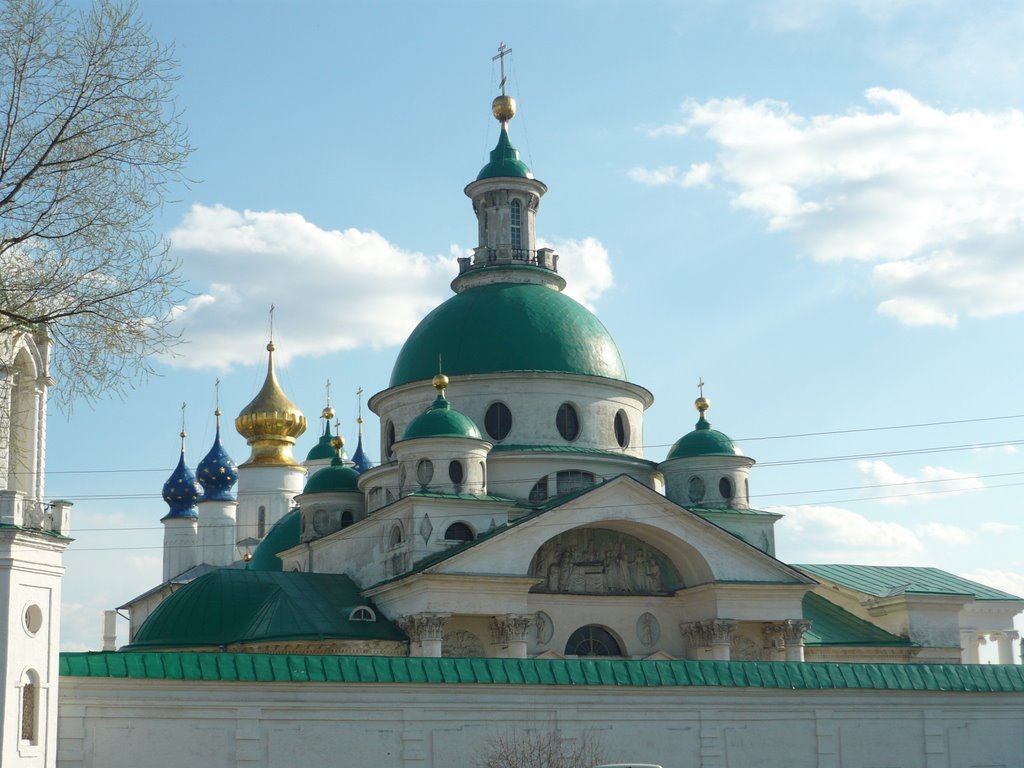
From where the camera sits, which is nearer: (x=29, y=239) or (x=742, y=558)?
(x=29, y=239)

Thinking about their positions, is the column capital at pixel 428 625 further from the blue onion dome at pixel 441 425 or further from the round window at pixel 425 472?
the blue onion dome at pixel 441 425

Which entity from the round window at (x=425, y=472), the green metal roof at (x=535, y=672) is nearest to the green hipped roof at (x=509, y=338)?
the round window at (x=425, y=472)

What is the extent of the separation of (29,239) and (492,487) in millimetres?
22628

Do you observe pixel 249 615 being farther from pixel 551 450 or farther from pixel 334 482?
pixel 551 450

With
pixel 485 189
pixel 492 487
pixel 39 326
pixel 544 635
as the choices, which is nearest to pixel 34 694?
pixel 39 326

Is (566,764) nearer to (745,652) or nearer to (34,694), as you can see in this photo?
(34,694)

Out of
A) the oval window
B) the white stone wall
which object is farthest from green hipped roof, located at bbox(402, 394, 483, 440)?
the white stone wall

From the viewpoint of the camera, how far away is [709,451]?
120ft

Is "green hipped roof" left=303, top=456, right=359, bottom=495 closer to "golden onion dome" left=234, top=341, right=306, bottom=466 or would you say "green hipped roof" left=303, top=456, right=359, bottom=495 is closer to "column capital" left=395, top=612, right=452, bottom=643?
"column capital" left=395, top=612, right=452, bottom=643

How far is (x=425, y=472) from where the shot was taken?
32.8 m

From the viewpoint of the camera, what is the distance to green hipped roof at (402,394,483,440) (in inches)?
1297

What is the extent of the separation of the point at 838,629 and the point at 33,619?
2351 centimetres

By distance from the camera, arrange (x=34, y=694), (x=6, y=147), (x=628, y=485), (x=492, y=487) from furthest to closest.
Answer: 1. (x=492, y=487)
2. (x=628, y=485)
3. (x=34, y=694)
4. (x=6, y=147)

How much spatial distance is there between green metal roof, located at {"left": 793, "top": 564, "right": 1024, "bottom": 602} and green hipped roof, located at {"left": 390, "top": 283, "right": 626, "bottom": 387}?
813 cm
